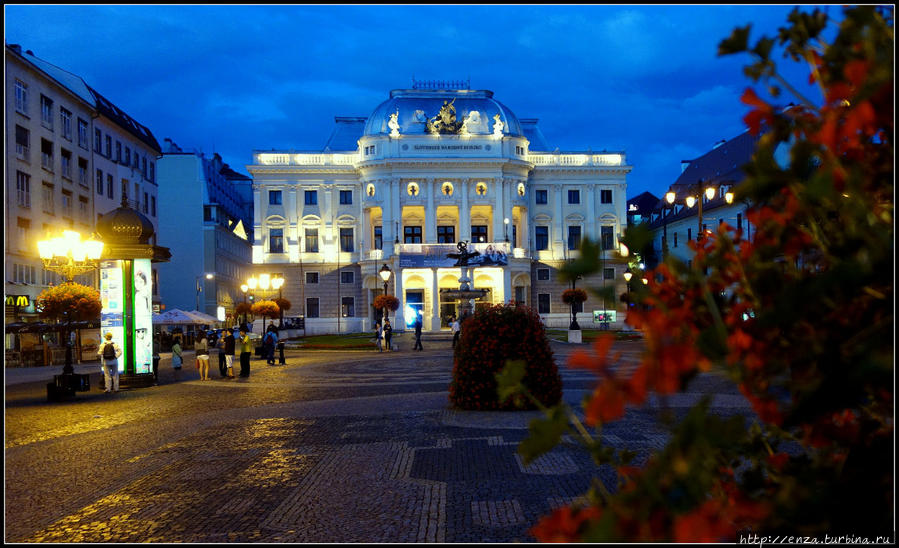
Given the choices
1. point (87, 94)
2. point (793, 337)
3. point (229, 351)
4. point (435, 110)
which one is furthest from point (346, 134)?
point (793, 337)

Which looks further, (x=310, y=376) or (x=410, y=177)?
(x=410, y=177)

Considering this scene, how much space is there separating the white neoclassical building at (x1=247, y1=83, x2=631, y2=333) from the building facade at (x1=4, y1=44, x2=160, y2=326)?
20115mm

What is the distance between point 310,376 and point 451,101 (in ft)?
178

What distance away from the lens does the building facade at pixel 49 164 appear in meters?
38.9

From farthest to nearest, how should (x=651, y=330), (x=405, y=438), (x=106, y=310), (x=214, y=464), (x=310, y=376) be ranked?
(x=310, y=376) → (x=106, y=310) → (x=405, y=438) → (x=214, y=464) → (x=651, y=330)

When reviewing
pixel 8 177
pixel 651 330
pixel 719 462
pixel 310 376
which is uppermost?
pixel 8 177

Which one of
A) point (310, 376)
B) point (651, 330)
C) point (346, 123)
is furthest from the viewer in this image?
point (346, 123)

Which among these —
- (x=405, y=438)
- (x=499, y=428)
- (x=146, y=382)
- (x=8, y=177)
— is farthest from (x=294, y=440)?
(x=8, y=177)

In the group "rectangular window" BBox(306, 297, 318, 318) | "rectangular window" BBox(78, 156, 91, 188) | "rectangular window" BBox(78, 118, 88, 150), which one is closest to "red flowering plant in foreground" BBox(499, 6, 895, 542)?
"rectangular window" BBox(78, 156, 91, 188)

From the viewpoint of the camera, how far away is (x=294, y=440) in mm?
11750

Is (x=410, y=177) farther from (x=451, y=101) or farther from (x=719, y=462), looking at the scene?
(x=719, y=462)

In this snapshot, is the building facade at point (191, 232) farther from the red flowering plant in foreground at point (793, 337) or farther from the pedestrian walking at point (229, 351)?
the red flowering plant in foreground at point (793, 337)

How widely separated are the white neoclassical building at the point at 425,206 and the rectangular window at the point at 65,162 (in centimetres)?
2659

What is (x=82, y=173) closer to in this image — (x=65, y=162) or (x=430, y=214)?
(x=65, y=162)
